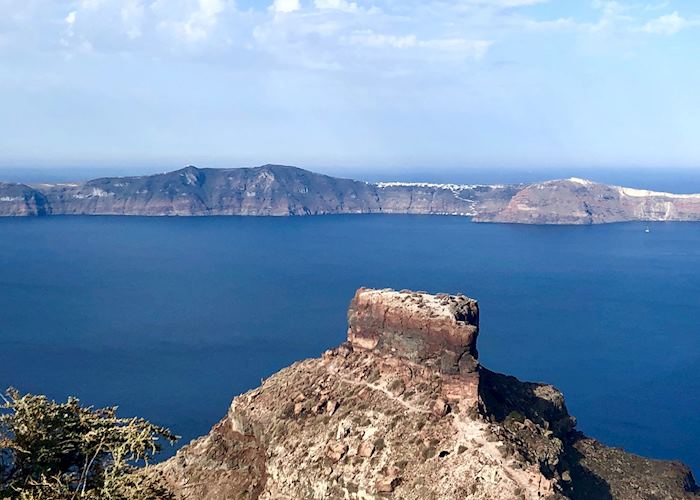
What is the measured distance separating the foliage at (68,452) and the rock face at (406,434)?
20698 mm

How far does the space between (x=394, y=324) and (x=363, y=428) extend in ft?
29.0

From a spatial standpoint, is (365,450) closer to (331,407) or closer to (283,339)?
(331,407)

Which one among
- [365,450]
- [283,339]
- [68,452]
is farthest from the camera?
[283,339]

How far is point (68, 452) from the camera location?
2475cm

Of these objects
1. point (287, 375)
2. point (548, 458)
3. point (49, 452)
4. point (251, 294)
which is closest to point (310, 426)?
point (287, 375)

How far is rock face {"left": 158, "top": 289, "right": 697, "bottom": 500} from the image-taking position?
→ 42.5 meters

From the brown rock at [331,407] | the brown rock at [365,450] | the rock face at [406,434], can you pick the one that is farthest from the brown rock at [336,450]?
the brown rock at [331,407]

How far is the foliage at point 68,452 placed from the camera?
73.8 ft

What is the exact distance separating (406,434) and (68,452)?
82.1 ft

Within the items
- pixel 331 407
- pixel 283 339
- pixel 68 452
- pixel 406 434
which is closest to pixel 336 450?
pixel 406 434

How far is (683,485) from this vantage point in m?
54.3

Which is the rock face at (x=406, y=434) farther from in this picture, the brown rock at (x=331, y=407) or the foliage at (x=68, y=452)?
the foliage at (x=68, y=452)

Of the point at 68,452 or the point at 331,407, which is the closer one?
the point at 68,452

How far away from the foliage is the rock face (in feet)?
67.9
